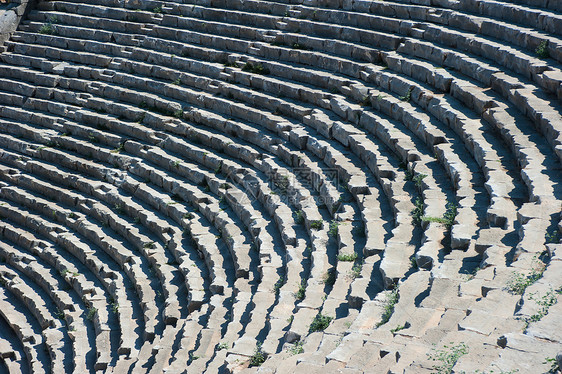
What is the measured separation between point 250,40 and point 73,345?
9.47m

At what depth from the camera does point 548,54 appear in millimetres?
14109

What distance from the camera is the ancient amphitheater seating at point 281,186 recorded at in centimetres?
927

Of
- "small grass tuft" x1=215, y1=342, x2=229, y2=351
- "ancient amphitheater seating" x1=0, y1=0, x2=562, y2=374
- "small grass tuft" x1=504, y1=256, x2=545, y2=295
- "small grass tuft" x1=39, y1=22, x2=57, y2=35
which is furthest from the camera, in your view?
"small grass tuft" x1=39, y1=22, x2=57, y2=35

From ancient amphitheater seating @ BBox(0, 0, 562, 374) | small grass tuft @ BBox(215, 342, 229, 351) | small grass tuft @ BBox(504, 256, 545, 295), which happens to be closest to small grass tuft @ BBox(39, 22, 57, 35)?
ancient amphitheater seating @ BBox(0, 0, 562, 374)

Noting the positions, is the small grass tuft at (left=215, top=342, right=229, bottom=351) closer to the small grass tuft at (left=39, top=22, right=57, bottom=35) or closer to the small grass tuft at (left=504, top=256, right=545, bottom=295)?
the small grass tuft at (left=504, top=256, right=545, bottom=295)

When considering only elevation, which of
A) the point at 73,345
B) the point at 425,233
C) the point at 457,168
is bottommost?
the point at 73,345

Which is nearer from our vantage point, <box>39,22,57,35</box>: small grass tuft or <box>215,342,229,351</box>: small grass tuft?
<box>215,342,229,351</box>: small grass tuft

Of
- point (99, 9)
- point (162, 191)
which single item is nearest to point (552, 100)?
point (162, 191)

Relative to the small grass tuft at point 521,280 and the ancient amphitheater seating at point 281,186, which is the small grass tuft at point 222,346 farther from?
the small grass tuft at point 521,280

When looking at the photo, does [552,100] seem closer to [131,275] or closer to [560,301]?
[560,301]

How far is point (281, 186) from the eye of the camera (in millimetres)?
15320

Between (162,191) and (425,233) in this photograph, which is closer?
(425,233)

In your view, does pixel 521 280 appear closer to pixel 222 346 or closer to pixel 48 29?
pixel 222 346

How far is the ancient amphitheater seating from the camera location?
927 centimetres
